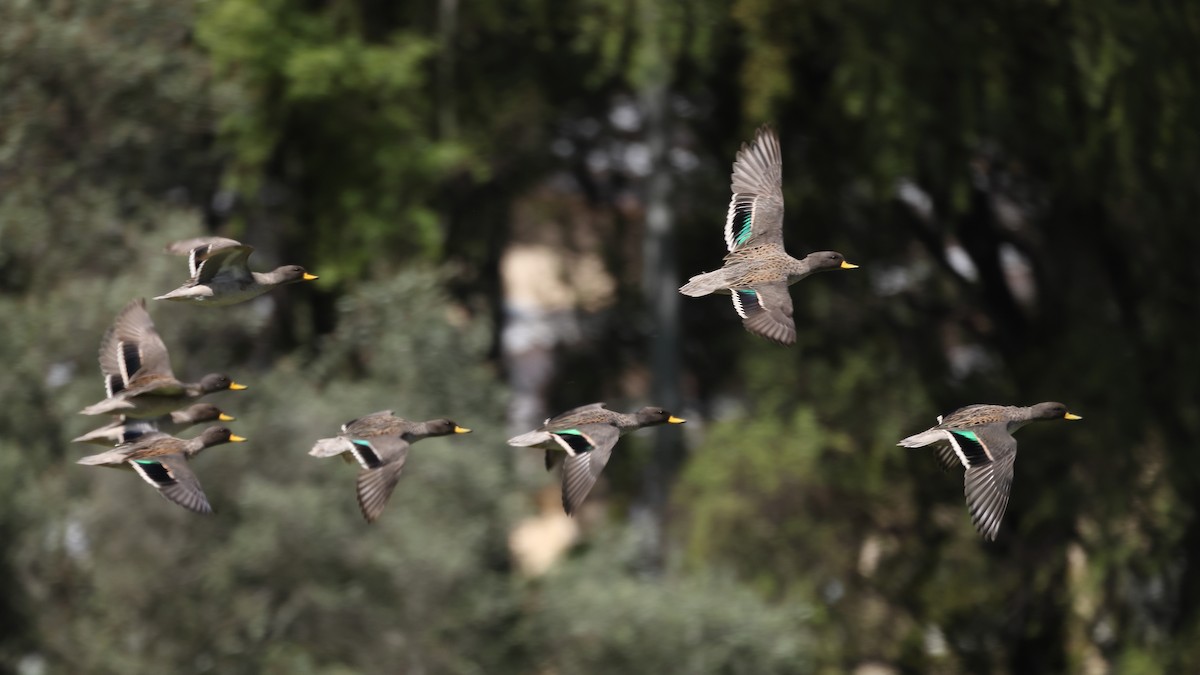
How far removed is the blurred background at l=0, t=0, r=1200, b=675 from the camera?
26.4 meters

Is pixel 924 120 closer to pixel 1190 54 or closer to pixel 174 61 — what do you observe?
pixel 1190 54

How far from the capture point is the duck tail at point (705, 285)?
579 inches

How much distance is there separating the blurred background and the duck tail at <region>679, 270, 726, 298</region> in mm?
11818

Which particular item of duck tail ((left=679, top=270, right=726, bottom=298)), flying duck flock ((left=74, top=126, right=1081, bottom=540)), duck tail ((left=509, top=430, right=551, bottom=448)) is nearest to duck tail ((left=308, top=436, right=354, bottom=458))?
flying duck flock ((left=74, top=126, right=1081, bottom=540))

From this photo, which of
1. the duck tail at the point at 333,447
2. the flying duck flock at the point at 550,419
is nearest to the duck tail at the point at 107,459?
the flying duck flock at the point at 550,419

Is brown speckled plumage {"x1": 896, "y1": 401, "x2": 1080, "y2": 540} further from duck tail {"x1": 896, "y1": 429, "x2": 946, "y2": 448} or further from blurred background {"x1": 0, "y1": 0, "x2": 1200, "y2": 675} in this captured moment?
blurred background {"x1": 0, "y1": 0, "x2": 1200, "y2": 675}

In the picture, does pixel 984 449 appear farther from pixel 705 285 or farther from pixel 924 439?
pixel 705 285

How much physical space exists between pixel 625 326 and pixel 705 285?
722 inches

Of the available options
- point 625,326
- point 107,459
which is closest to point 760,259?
point 107,459

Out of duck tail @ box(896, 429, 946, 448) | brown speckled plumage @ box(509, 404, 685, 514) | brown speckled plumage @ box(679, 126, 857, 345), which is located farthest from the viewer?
duck tail @ box(896, 429, 946, 448)

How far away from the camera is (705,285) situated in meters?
14.9

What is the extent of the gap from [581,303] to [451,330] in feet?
16.2

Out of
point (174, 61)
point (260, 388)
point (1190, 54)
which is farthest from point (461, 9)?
point (1190, 54)

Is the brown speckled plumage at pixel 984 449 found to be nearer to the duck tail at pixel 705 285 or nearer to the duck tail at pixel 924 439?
the duck tail at pixel 924 439
